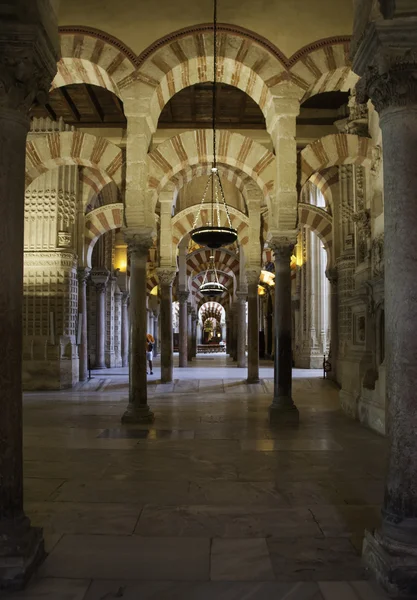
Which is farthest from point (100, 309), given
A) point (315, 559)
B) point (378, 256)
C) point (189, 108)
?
point (315, 559)

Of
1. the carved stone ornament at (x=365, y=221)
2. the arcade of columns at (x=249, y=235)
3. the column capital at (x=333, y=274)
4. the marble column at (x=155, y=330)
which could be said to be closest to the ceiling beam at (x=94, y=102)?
the arcade of columns at (x=249, y=235)

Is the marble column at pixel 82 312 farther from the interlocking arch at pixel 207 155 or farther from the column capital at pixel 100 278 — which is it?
the interlocking arch at pixel 207 155

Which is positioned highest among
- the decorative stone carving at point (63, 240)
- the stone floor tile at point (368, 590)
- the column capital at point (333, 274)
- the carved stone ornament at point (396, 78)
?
the decorative stone carving at point (63, 240)

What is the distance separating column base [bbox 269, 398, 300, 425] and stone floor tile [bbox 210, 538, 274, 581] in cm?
367

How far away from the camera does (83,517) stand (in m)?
3.12

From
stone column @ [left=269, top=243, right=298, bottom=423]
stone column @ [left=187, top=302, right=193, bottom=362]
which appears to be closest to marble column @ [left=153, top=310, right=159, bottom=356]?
stone column @ [left=187, top=302, right=193, bottom=362]

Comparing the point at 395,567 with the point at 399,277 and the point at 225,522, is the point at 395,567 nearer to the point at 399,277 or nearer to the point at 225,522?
the point at 225,522

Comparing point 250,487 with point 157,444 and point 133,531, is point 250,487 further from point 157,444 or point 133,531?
point 157,444

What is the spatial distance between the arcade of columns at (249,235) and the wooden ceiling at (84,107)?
1.01ft

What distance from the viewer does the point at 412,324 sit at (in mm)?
2404

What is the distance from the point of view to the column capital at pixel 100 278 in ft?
48.5

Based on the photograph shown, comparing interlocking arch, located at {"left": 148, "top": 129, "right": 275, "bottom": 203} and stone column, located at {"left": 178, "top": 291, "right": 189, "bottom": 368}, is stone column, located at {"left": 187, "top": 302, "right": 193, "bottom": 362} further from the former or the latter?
interlocking arch, located at {"left": 148, "top": 129, "right": 275, "bottom": 203}

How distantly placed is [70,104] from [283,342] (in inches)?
223

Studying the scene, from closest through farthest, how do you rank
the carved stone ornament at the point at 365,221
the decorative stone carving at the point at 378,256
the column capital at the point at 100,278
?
the decorative stone carving at the point at 378,256 → the carved stone ornament at the point at 365,221 → the column capital at the point at 100,278
